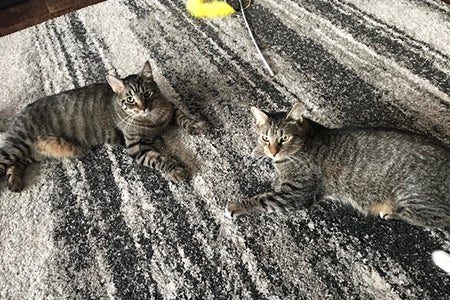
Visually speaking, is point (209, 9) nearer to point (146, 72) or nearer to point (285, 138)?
point (146, 72)

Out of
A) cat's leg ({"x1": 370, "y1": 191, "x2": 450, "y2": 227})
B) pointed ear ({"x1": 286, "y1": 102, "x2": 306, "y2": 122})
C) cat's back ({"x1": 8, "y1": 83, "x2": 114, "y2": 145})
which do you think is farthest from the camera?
cat's back ({"x1": 8, "y1": 83, "x2": 114, "y2": 145})

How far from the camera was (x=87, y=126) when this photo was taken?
1.51 meters

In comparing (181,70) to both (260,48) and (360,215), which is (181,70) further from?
(360,215)

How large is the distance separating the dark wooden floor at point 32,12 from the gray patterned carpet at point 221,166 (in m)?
0.16

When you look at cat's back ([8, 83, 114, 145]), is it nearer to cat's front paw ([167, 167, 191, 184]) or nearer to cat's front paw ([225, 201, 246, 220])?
cat's front paw ([167, 167, 191, 184])

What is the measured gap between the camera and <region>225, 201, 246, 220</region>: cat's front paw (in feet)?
4.11

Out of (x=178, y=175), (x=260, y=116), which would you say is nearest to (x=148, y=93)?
(x=178, y=175)

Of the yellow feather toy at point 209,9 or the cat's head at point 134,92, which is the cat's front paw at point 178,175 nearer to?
the cat's head at point 134,92

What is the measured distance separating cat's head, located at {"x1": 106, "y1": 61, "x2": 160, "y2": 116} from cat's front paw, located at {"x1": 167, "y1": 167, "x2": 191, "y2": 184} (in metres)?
0.24

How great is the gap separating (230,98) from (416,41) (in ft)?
2.71

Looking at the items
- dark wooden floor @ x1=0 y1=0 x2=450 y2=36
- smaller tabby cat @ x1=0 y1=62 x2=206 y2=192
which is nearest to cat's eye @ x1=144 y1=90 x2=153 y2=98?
smaller tabby cat @ x1=0 y1=62 x2=206 y2=192

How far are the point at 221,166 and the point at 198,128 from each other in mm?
197

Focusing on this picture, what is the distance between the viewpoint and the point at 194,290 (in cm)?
114

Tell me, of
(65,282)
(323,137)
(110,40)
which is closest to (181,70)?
(110,40)
